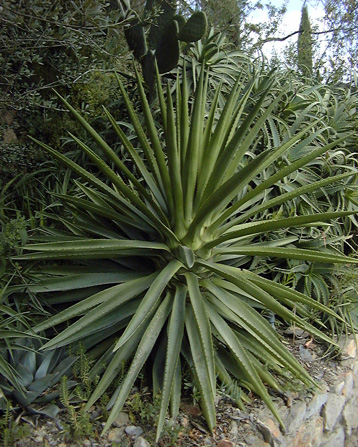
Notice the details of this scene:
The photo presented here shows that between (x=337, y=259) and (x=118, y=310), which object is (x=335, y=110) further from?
(x=118, y=310)

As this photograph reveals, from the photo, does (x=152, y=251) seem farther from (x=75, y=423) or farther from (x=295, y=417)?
(x=295, y=417)

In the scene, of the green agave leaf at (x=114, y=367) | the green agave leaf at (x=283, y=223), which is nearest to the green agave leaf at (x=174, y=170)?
the green agave leaf at (x=283, y=223)

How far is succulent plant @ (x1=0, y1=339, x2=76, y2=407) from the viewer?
6.19 ft

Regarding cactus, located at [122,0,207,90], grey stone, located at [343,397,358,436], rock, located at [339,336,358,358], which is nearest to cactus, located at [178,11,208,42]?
cactus, located at [122,0,207,90]

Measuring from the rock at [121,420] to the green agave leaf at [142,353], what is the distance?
14 centimetres

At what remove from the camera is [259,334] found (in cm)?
202

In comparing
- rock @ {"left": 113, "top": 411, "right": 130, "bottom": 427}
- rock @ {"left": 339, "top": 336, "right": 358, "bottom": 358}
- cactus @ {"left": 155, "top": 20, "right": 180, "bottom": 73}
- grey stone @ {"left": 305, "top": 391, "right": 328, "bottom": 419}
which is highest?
cactus @ {"left": 155, "top": 20, "right": 180, "bottom": 73}

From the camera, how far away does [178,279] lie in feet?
7.34

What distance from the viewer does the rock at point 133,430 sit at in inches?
74.0

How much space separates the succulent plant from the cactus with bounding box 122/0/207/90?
5.99 feet

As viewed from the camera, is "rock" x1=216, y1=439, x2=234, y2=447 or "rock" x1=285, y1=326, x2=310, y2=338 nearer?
"rock" x1=216, y1=439, x2=234, y2=447

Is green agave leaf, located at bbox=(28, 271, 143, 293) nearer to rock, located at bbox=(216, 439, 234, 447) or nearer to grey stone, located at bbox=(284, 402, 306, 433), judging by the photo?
rock, located at bbox=(216, 439, 234, 447)

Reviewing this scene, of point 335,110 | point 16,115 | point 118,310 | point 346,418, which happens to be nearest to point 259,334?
point 118,310

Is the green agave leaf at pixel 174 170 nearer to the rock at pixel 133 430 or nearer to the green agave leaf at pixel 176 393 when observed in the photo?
the green agave leaf at pixel 176 393
